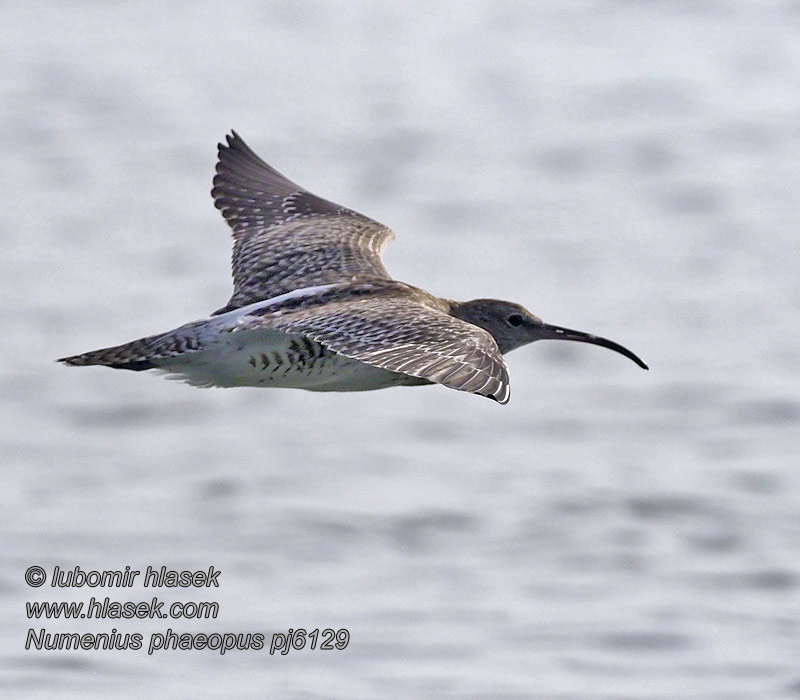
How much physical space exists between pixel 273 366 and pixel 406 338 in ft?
3.79

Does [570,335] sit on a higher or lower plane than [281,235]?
lower

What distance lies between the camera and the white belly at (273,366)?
14.0m

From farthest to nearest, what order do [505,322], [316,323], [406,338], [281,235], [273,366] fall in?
1. [281,235]
2. [505,322]
3. [273,366]
4. [316,323]
5. [406,338]

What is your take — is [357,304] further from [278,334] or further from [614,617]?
[614,617]

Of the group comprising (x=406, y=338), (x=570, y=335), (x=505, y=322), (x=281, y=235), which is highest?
(x=281, y=235)

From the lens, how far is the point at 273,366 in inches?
557

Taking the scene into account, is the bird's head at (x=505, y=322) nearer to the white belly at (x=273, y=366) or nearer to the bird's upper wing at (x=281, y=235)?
the bird's upper wing at (x=281, y=235)

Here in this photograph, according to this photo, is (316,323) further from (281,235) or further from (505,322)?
(281,235)

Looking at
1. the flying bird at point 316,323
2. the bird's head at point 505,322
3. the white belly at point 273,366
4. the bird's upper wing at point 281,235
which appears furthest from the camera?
the bird's upper wing at point 281,235

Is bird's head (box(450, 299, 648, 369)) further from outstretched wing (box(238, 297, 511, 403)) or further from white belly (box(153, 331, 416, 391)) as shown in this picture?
white belly (box(153, 331, 416, 391))

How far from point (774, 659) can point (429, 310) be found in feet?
24.6

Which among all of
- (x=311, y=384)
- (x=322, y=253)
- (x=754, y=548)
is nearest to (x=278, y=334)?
(x=311, y=384)

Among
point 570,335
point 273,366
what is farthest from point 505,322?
point 273,366

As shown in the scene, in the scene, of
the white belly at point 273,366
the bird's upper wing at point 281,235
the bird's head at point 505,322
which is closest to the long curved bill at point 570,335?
the bird's head at point 505,322
